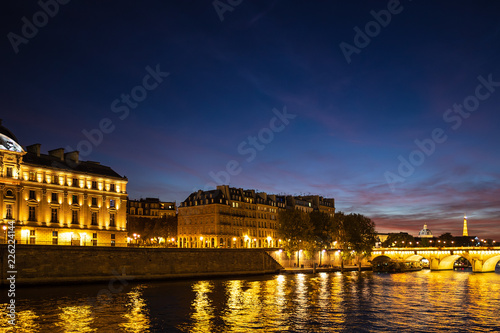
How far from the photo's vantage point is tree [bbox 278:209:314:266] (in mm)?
105188

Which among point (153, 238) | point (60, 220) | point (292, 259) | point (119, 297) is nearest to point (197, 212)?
point (153, 238)

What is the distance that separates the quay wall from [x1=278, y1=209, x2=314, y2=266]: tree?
11835mm

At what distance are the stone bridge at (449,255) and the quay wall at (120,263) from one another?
6023 cm

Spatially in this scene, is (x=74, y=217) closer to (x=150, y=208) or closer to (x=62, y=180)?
(x=62, y=180)

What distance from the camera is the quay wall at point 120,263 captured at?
60.5 meters

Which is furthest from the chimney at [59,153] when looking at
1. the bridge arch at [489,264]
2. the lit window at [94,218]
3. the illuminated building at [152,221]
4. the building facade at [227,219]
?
the bridge arch at [489,264]

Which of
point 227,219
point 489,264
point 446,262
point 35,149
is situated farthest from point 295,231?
point 446,262

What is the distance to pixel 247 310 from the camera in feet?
143

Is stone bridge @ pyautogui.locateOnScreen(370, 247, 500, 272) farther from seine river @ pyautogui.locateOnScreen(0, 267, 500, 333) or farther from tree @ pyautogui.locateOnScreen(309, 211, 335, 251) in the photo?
seine river @ pyautogui.locateOnScreen(0, 267, 500, 333)

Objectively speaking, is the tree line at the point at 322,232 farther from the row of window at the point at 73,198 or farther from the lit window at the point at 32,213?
the lit window at the point at 32,213

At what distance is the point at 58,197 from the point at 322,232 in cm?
5826

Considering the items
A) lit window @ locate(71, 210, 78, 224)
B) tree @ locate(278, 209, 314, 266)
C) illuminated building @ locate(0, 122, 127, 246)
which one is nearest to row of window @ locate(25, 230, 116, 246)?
illuminated building @ locate(0, 122, 127, 246)

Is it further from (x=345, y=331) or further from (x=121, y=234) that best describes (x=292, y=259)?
(x=345, y=331)

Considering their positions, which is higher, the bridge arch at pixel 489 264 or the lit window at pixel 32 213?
A: the lit window at pixel 32 213
